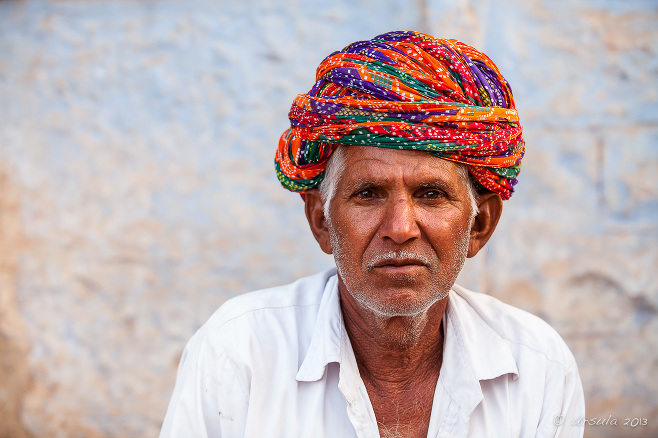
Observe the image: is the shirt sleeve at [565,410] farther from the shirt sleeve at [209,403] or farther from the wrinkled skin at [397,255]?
the shirt sleeve at [209,403]

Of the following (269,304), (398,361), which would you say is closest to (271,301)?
(269,304)

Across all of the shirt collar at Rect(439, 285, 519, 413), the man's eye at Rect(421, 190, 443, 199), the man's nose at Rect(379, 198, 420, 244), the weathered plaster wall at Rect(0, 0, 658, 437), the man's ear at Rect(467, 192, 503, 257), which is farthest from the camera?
the weathered plaster wall at Rect(0, 0, 658, 437)

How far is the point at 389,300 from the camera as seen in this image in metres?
2.02

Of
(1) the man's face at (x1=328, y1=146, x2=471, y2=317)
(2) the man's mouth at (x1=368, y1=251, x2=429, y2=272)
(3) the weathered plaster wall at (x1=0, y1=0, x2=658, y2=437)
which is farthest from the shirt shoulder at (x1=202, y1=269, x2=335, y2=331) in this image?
(3) the weathered plaster wall at (x1=0, y1=0, x2=658, y2=437)

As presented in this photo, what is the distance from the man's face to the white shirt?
0.29 m

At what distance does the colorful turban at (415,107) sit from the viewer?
196cm

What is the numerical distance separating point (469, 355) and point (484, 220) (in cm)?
49

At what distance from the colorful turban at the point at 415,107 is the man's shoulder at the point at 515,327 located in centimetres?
50

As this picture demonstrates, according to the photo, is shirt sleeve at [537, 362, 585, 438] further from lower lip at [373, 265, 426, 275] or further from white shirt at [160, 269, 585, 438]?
lower lip at [373, 265, 426, 275]

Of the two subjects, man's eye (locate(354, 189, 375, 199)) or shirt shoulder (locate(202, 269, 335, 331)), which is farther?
shirt shoulder (locate(202, 269, 335, 331))

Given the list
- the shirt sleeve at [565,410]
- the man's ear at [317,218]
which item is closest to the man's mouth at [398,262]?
the man's ear at [317,218]

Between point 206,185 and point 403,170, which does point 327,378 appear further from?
point 206,185

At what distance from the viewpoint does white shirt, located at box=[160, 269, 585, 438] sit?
2.08 m

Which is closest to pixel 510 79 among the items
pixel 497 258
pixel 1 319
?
pixel 497 258
